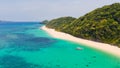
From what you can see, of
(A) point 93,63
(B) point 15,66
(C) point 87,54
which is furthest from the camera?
(C) point 87,54

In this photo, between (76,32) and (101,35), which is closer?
(101,35)

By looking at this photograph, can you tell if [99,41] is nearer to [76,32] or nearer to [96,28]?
[96,28]

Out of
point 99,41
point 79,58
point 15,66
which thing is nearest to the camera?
point 15,66

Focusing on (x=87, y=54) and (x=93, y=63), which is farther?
(x=87, y=54)

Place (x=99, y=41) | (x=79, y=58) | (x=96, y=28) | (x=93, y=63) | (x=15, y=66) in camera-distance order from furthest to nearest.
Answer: (x=96, y=28)
(x=99, y=41)
(x=79, y=58)
(x=93, y=63)
(x=15, y=66)

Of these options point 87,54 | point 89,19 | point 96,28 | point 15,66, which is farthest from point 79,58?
point 89,19

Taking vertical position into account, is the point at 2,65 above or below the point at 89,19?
below

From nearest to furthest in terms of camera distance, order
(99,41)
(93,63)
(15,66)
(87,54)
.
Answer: (15,66), (93,63), (87,54), (99,41)

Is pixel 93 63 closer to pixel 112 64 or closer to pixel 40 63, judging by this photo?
pixel 112 64

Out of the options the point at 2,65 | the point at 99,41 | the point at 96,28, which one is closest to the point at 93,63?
the point at 2,65
